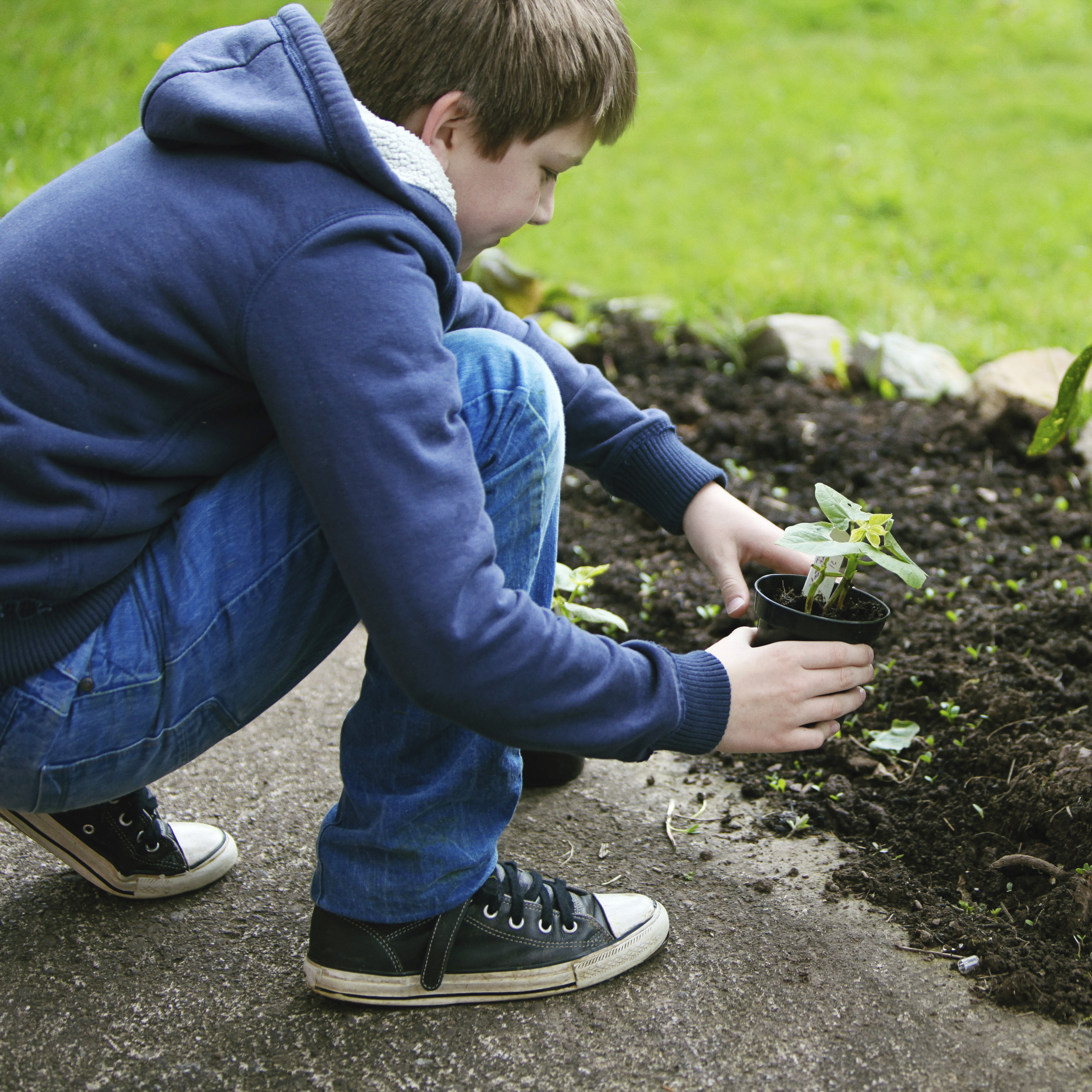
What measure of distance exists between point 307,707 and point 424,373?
1.29 m

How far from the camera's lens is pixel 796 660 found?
1343 millimetres

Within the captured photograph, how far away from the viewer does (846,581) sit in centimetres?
148

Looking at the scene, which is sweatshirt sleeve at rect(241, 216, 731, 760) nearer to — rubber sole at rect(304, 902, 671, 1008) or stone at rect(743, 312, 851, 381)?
rubber sole at rect(304, 902, 671, 1008)

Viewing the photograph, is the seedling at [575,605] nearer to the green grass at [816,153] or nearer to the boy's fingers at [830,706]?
the boy's fingers at [830,706]

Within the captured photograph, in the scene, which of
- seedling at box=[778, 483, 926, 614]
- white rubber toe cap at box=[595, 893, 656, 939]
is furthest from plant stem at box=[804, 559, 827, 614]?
white rubber toe cap at box=[595, 893, 656, 939]

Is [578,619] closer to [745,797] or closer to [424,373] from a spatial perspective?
[745,797]

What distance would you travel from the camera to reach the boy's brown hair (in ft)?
4.36

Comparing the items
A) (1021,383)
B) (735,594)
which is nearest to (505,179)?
(735,594)

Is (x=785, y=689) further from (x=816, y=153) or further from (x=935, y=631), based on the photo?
(x=816, y=153)

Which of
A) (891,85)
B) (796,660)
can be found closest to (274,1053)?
(796,660)

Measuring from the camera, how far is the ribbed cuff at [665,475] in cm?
175

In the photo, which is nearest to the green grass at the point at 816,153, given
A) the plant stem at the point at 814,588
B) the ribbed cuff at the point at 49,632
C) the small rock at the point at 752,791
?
the small rock at the point at 752,791

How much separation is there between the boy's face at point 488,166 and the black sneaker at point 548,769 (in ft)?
3.01

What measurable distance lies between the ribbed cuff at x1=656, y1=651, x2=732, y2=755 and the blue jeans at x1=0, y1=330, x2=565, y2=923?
0.88 feet
